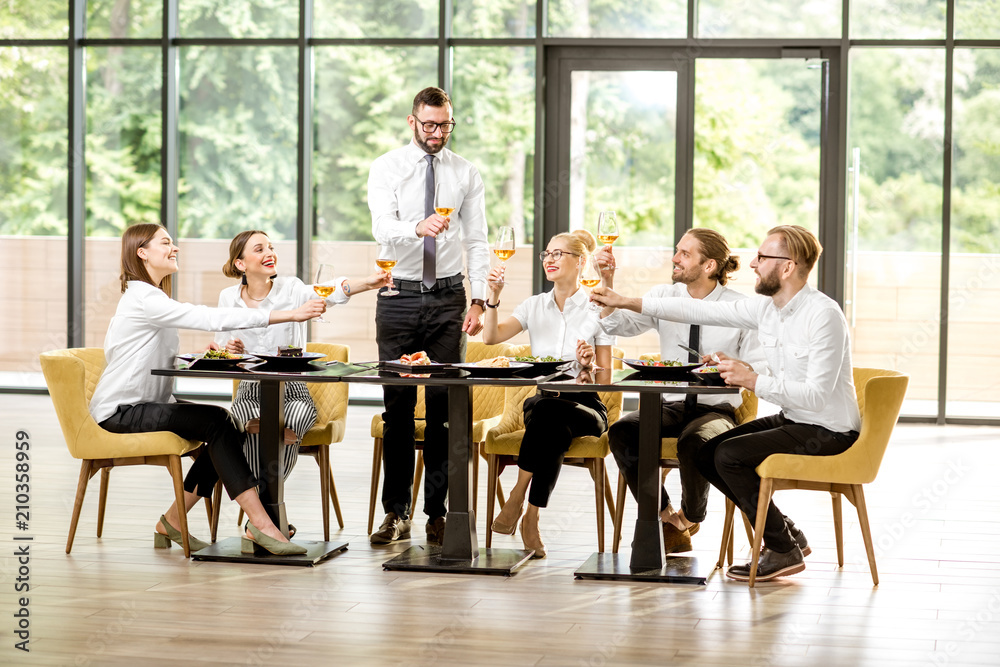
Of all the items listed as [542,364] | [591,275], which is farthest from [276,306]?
[591,275]

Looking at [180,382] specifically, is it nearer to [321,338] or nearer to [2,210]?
[321,338]

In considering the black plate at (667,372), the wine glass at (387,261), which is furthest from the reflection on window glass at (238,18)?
the black plate at (667,372)

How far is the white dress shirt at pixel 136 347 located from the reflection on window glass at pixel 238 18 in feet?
15.3

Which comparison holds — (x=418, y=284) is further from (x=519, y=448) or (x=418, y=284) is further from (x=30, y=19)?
(x=30, y=19)

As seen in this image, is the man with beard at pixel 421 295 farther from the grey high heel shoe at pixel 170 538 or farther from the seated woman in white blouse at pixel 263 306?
the grey high heel shoe at pixel 170 538

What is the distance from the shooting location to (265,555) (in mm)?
4199

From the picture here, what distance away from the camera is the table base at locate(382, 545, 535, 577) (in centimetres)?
404

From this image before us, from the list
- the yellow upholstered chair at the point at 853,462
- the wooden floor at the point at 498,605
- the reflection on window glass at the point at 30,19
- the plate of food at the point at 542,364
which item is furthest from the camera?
the reflection on window glass at the point at 30,19

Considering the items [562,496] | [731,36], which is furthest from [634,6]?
[562,496]

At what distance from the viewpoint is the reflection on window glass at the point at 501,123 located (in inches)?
321

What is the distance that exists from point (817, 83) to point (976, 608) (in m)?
5.06

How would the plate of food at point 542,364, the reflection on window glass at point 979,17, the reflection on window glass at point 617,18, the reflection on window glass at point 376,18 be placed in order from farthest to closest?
the reflection on window glass at point 376,18 → the reflection on window glass at point 617,18 → the reflection on window glass at point 979,17 → the plate of food at point 542,364

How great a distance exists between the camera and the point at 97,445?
4.11 meters

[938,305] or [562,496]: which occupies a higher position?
[938,305]
